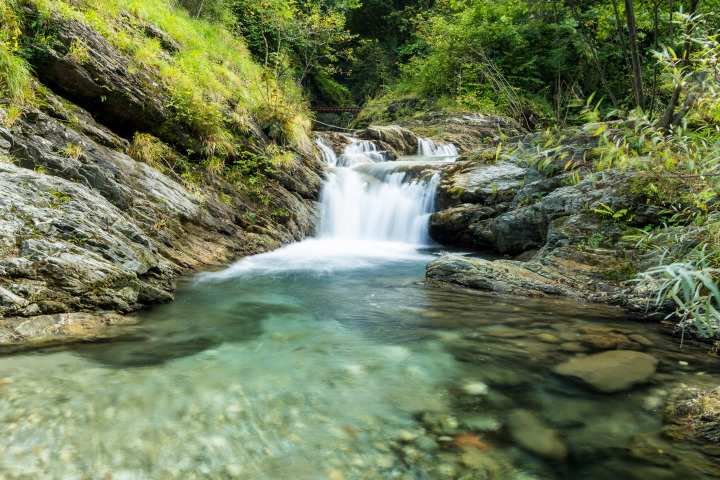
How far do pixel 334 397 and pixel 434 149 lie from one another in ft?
41.9

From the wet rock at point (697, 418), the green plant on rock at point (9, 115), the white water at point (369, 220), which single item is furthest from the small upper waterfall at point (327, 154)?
the wet rock at point (697, 418)

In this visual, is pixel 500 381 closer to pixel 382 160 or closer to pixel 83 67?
pixel 83 67

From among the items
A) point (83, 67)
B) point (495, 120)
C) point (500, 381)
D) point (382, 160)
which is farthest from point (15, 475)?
point (495, 120)

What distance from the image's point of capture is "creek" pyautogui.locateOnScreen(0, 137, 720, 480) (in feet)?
5.90

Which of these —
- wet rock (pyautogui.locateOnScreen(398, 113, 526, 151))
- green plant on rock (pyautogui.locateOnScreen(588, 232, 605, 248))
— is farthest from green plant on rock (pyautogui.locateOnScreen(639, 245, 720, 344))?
wet rock (pyautogui.locateOnScreen(398, 113, 526, 151))

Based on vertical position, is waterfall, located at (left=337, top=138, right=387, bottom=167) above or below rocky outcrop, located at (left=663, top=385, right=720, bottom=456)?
above

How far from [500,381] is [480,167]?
715 centimetres

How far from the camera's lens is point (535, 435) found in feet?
6.77

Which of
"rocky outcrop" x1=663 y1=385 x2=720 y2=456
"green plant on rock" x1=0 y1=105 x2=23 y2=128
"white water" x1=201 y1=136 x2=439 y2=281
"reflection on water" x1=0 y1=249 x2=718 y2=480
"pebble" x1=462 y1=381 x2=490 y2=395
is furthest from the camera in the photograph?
"white water" x1=201 y1=136 x2=439 y2=281

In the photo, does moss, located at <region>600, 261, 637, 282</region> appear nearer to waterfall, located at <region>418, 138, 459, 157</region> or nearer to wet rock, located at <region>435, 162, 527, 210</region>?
wet rock, located at <region>435, 162, 527, 210</region>

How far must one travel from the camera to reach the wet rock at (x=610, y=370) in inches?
100

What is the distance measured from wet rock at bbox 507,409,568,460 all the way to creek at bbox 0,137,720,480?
4 centimetres

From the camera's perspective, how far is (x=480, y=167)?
898cm

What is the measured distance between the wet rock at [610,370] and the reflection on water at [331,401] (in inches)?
3.3
